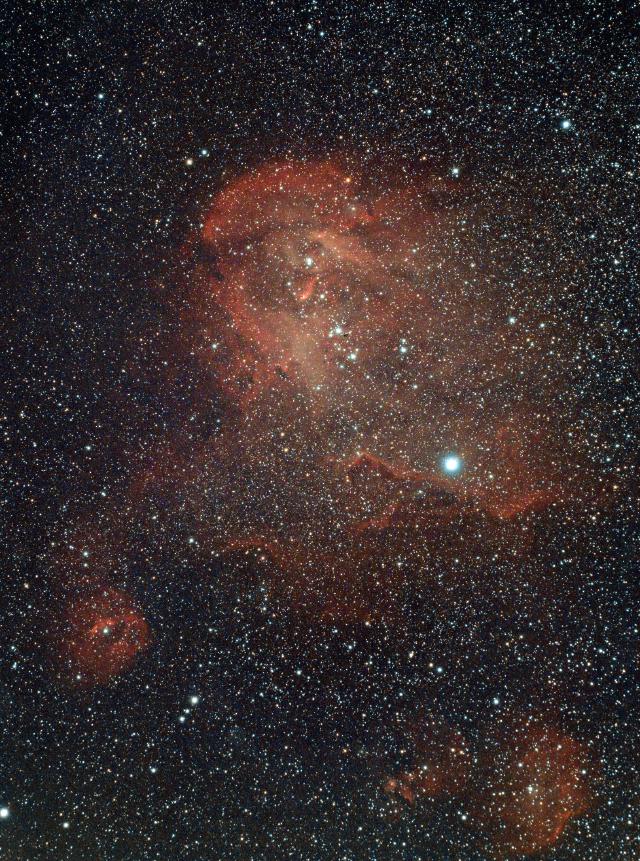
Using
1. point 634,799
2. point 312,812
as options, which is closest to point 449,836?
point 312,812

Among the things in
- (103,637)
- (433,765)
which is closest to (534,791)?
Answer: (433,765)

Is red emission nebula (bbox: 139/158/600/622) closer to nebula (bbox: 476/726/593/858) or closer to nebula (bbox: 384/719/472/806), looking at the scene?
nebula (bbox: 384/719/472/806)

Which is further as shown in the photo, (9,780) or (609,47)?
(9,780)

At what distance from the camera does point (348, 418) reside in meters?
0.94

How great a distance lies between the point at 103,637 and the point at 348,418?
737 mm

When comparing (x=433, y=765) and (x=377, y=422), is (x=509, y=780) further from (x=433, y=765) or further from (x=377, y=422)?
(x=377, y=422)

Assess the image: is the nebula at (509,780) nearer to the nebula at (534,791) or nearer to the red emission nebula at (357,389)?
the nebula at (534,791)

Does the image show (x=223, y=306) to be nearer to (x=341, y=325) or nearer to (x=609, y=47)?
(x=341, y=325)

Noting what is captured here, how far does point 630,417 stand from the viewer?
3.02 feet

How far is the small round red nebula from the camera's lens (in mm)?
954

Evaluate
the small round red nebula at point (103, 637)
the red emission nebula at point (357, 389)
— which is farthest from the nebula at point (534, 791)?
the small round red nebula at point (103, 637)

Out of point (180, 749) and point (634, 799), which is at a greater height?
point (180, 749)

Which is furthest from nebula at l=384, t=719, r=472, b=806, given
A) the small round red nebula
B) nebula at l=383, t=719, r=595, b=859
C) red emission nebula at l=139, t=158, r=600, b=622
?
the small round red nebula

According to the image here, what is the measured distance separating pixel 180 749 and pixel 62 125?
1422mm
